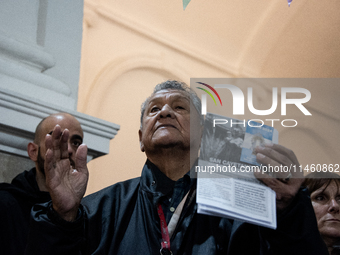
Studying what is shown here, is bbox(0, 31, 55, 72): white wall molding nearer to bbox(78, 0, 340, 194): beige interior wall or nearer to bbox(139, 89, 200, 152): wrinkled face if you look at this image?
bbox(139, 89, 200, 152): wrinkled face

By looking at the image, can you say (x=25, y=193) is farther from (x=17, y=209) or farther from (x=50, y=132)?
(x=50, y=132)

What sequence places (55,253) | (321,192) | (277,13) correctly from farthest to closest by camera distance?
1. (277,13)
2. (321,192)
3. (55,253)

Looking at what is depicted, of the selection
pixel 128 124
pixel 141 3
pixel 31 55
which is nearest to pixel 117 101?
pixel 128 124

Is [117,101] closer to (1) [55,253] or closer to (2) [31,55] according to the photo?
(2) [31,55]

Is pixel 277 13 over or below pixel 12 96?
over

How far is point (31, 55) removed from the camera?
230cm

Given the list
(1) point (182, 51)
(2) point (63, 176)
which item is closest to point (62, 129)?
(2) point (63, 176)

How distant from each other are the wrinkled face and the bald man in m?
0.44

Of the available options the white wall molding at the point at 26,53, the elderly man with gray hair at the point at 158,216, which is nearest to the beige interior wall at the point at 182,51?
the white wall molding at the point at 26,53

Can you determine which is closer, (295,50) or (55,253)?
(55,253)

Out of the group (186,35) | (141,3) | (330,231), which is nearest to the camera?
(330,231)

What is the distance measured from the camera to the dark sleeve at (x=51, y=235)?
130 centimetres

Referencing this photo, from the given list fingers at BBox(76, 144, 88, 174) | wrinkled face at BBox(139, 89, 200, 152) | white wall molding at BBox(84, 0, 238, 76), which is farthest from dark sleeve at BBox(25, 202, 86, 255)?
white wall molding at BBox(84, 0, 238, 76)

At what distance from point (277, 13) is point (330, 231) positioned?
15.0ft
